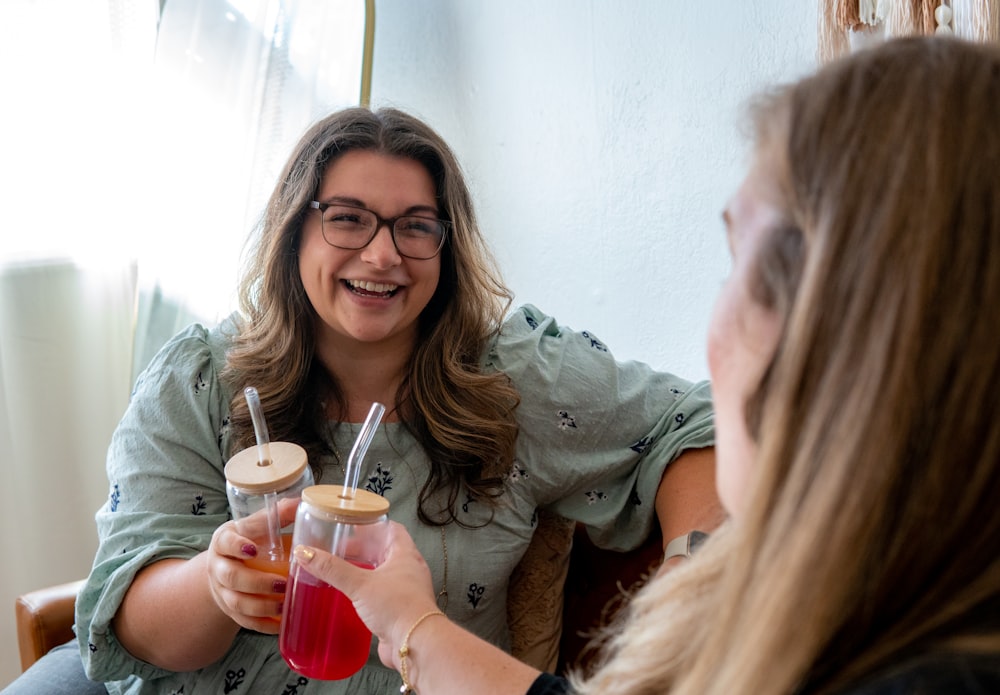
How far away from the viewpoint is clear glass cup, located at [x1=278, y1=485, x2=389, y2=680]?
0.93 metres

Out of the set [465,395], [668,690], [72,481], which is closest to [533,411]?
[465,395]

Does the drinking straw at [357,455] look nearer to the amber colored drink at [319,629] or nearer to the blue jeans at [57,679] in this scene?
the amber colored drink at [319,629]

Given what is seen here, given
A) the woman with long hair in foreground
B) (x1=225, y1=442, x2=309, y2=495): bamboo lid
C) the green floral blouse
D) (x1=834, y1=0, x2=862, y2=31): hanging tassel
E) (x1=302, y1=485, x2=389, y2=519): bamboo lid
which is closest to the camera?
the woman with long hair in foreground

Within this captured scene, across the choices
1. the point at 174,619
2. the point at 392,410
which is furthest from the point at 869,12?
the point at 174,619

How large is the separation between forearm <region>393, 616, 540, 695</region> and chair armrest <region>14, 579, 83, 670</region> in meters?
0.83

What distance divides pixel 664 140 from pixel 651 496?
0.93m

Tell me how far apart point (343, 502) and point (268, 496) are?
15 cm

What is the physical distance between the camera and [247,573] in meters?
1.06

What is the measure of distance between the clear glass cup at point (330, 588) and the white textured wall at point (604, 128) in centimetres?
121

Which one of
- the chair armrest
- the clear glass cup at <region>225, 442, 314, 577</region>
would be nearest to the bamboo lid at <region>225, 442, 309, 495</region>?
the clear glass cup at <region>225, 442, 314, 577</region>

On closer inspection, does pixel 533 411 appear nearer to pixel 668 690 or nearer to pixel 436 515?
pixel 436 515

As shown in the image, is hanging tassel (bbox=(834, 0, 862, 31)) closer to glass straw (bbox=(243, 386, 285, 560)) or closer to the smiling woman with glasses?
the smiling woman with glasses

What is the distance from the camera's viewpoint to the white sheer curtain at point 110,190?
192 centimetres

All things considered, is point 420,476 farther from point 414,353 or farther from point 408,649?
point 408,649
